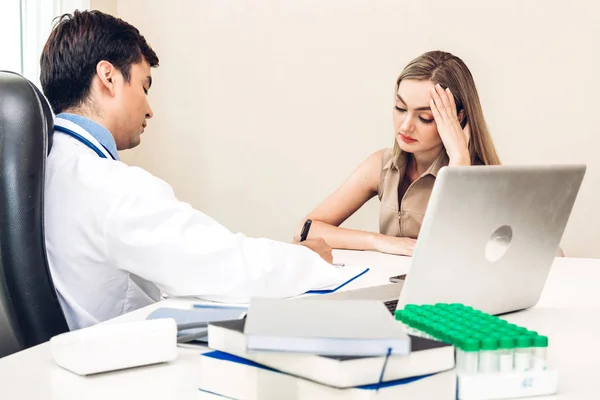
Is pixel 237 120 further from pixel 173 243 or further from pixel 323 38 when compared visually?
pixel 173 243

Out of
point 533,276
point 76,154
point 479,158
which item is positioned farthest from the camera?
point 479,158

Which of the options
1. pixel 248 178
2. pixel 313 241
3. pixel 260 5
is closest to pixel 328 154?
pixel 248 178

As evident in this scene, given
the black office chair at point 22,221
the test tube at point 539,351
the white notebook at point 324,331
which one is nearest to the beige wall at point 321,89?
the black office chair at point 22,221

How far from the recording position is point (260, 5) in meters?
3.38

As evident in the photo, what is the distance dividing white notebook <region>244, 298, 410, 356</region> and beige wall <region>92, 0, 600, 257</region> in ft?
8.42

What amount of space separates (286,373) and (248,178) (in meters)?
2.83

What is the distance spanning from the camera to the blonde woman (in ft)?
7.57

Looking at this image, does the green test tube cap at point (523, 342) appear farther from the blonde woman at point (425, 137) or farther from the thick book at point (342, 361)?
the blonde woman at point (425, 137)

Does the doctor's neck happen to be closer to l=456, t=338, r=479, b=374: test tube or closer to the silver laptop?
the silver laptop

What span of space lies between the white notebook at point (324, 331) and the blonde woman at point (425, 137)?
59.2 inches

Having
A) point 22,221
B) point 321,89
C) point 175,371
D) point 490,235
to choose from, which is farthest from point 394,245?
point 321,89

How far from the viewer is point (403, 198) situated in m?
2.40

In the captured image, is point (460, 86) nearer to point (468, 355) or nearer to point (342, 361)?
point (468, 355)

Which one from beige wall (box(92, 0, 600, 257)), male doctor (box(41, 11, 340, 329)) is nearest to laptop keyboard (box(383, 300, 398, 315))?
male doctor (box(41, 11, 340, 329))
